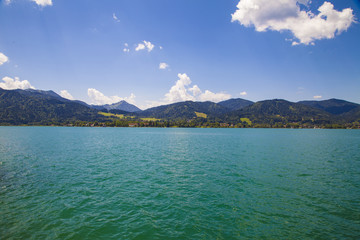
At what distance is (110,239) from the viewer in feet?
41.0

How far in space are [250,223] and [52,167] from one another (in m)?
34.9

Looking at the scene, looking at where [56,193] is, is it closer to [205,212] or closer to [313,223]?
[205,212]

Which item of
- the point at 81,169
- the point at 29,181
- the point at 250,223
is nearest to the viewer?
the point at 250,223

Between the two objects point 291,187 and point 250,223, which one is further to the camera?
point 291,187

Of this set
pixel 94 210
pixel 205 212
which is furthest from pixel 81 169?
pixel 205 212

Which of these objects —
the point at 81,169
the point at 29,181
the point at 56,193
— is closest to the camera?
the point at 56,193

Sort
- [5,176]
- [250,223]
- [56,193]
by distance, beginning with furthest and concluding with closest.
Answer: [5,176]
[56,193]
[250,223]

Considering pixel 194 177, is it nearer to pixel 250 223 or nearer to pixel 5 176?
pixel 250 223

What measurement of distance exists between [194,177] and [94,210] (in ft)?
49.8

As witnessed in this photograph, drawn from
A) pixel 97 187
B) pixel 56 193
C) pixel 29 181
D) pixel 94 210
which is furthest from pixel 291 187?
pixel 29 181

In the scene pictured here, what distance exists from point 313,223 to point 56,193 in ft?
87.0

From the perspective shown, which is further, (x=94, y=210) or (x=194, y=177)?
(x=194, y=177)

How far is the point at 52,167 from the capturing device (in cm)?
3306

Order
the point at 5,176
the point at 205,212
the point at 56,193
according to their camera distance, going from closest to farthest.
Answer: the point at 205,212 → the point at 56,193 → the point at 5,176
